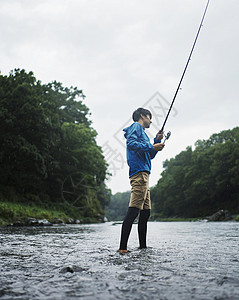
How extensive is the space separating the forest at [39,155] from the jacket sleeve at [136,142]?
36.5ft

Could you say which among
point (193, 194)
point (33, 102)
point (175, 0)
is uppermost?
point (33, 102)

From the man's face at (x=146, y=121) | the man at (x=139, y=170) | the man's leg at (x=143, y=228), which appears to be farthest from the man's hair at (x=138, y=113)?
the man's leg at (x=143, y=228)

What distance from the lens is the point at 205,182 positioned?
157ft

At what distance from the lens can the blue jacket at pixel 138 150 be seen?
165 inches

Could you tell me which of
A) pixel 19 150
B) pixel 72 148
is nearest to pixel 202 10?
pixel 19 150

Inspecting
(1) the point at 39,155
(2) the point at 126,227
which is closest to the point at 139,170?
(2) the point at 126,227

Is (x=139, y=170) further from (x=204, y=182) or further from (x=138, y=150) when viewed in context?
(x=204, y=182)

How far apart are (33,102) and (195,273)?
19810mm

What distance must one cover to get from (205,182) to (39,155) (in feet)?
111

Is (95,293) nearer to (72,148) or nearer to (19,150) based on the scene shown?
(19,150)

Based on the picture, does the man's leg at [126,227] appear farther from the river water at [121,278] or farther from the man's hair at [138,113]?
the man's hair at [138,113]

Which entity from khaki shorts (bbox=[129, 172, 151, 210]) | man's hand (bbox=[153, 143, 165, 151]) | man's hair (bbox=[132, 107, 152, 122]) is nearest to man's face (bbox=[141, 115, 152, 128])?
man's hair (bbox=[132, 107, 152, 122])

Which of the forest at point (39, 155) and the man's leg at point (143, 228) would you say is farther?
the forest at point (39, 155)

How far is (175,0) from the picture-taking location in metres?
6.71
